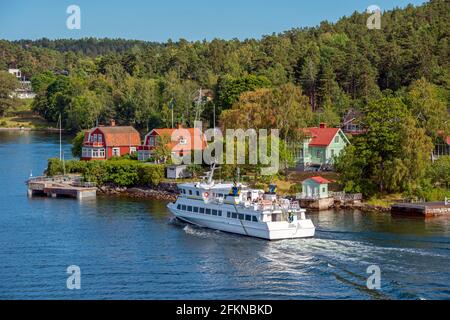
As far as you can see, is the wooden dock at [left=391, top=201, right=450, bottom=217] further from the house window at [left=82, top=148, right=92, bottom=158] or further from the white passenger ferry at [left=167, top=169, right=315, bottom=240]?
the house window at [left=82, top=148, right=92, bottom=158]

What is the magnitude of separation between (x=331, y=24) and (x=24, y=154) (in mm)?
68726

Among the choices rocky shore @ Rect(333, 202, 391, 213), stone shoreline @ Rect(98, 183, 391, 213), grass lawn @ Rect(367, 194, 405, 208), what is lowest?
rocky shore @ Rect(333, 202, 391, 213)

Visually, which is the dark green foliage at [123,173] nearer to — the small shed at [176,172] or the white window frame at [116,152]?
the small shed at [176,172]

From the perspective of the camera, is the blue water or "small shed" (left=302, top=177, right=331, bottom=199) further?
"small shed" (left=302, top=177, right=331, bottom=199)

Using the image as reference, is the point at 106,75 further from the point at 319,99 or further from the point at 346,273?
the point at 346,273

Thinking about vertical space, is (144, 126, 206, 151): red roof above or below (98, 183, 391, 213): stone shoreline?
above

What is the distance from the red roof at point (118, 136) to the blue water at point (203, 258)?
2125 centimetres

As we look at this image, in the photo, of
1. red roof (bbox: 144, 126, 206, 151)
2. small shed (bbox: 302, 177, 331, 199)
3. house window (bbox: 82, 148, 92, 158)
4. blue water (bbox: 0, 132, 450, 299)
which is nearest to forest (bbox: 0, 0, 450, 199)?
small shed (bbox: 302, 177, 331, 199)

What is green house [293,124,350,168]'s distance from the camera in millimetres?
74125

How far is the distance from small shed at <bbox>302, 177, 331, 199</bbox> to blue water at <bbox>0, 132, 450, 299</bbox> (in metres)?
3.45

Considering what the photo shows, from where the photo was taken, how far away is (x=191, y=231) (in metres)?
52.4

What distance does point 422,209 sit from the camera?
2249 inches

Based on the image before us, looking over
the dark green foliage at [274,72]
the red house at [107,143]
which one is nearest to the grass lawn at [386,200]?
the dark green foliage at [274,72]

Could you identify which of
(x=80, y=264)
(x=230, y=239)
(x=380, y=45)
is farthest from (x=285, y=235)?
(x=380, y=45)
